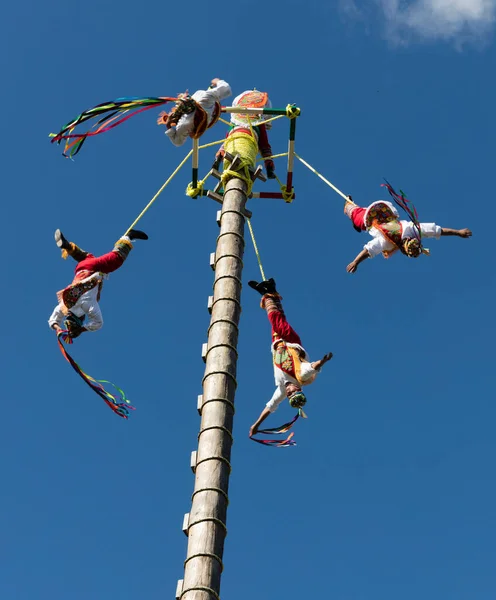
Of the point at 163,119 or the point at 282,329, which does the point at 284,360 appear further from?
the point at 163,119

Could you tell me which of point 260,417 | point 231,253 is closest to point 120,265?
point 231,253

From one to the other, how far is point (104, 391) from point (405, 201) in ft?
12.0

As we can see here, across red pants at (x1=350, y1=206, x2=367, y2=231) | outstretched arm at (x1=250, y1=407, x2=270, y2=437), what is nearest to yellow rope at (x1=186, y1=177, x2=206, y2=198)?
red pants at (x1=350, y1=206, x2=367, y2=231)

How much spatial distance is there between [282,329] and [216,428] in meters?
1.92

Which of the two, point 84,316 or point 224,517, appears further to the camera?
point 84,316

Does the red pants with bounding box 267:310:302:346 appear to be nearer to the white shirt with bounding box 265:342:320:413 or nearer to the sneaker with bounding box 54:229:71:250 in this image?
the white shirt with bounding box 265:342:320:413

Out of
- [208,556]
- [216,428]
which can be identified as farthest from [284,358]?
[208,556]

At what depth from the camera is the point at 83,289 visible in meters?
9.32

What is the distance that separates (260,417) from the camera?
29.7 feet

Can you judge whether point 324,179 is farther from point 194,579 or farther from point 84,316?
point 194,579

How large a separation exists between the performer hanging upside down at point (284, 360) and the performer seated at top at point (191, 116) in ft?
5.69

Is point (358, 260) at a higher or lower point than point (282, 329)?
higher

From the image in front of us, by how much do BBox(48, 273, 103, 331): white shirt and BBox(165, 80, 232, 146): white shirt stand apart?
1.84m

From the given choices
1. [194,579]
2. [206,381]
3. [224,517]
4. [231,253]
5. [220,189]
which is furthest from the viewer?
[220,189]
